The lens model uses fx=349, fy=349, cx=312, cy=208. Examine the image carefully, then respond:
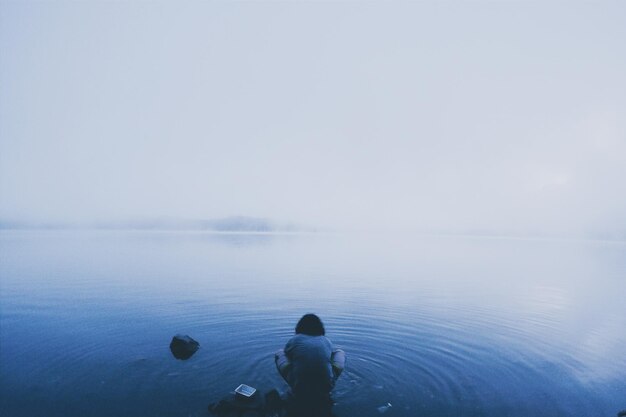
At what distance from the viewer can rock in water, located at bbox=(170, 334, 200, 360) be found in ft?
48.9

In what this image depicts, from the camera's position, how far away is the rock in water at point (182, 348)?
14891mm

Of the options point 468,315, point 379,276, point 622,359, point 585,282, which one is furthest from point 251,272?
point 585,282

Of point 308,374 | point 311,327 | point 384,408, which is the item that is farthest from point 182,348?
point 384,408

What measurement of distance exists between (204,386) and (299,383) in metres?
4.54

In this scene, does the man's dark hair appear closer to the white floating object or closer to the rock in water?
the white floating object

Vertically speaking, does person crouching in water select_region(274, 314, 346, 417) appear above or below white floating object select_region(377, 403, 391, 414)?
above

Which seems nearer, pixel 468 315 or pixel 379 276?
pixel 468 315

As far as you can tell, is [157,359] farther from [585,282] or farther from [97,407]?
[585,282]

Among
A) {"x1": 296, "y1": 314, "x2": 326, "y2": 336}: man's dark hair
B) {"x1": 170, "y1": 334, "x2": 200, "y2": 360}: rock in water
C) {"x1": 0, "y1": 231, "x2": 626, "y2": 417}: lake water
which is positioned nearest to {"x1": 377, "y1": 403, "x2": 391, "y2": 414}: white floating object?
{"x1": 0, "y1": 231, "x2": 626, "y2": 417}: lake water

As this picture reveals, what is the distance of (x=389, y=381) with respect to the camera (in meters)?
12.7

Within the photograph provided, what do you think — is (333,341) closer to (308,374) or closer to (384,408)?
(384,408)

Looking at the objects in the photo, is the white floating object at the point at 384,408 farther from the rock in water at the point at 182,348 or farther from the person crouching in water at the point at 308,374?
the rock in water at the point at 182,348

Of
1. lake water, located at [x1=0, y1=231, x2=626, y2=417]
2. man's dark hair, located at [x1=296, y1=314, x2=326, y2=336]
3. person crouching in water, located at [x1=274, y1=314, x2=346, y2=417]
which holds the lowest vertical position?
lake water, located at [x1=0, y1=231, x2=626, y2=417]

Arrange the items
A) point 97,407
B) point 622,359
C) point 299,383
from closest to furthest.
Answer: point 299,383, point 97,407, point 622,359
